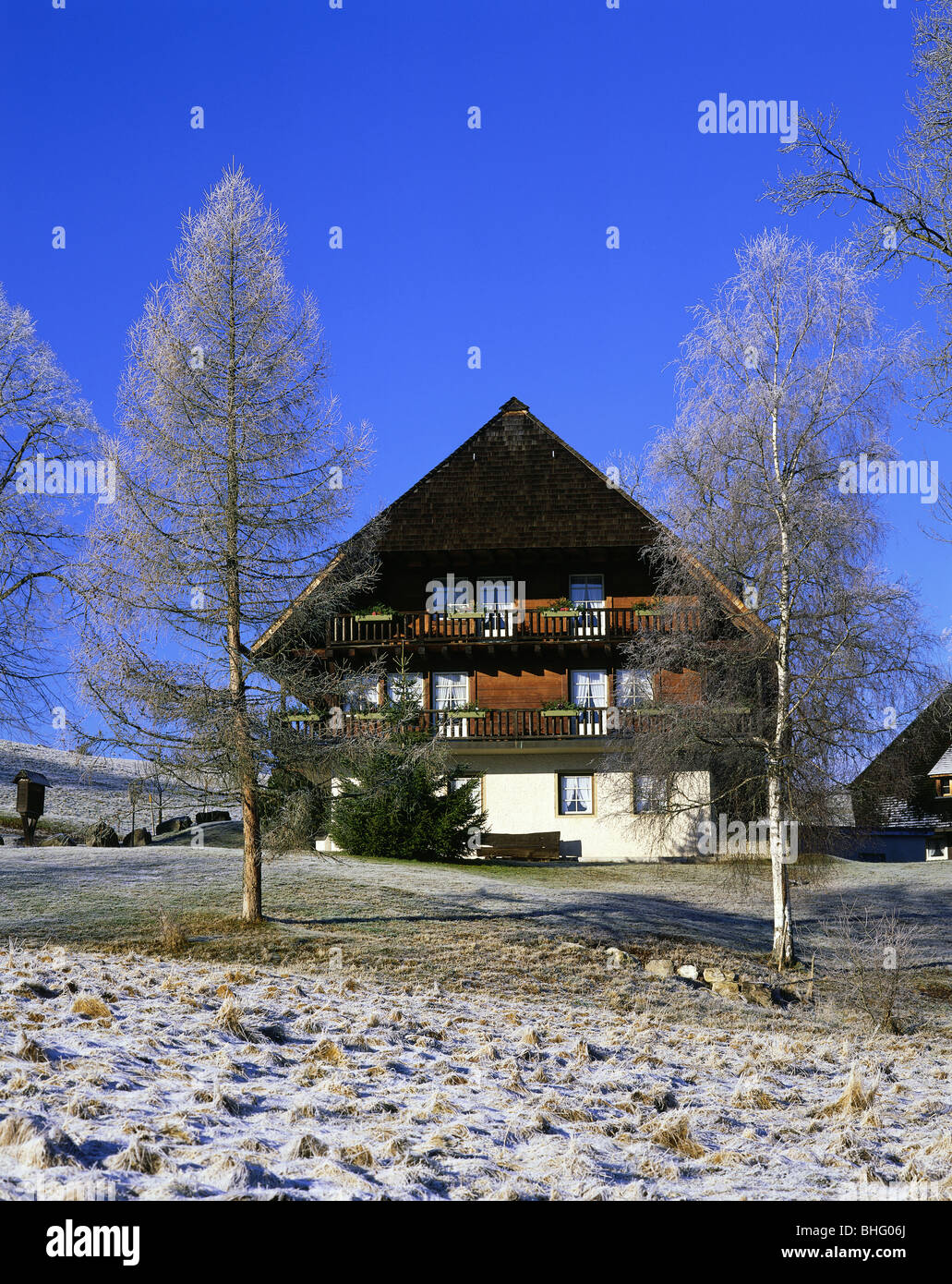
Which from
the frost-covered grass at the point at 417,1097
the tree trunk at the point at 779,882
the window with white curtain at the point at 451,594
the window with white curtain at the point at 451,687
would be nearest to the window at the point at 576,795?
the window with white curtain at the point at 451,687

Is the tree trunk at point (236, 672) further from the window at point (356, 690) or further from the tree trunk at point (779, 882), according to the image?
the tree trunk at point (779, 882)

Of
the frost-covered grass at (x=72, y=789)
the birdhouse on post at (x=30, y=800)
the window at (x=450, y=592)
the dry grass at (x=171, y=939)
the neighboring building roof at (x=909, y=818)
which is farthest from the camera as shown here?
the frost-covered grass at (x=72, y=789)

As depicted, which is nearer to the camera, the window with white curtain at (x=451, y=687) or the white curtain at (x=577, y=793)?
the white curtain at (x=577, y=793)

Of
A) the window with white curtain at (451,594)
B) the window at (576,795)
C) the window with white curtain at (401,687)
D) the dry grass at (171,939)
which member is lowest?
the dry grass at (171,939)

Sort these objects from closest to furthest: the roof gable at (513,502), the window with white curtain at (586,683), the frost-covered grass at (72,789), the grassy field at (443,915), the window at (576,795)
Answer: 1. the grassy field at (443,915)
2. the roof gable at (513,502)
3. the window at (576,795)
4. the window with white curtain at (586,683)
5. the frost-covered grass at (72,789)

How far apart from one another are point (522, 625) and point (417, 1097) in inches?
1019

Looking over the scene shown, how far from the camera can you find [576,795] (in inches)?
1372

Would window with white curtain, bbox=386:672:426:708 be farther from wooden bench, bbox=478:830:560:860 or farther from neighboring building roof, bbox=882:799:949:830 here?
neighboring building roof, bbox=882:799:949:830

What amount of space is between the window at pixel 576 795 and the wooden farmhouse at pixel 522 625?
38 mm

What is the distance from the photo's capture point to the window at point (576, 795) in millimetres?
34719

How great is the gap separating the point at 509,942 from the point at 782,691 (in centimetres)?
587

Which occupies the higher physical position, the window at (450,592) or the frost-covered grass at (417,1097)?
the window at (450,592)

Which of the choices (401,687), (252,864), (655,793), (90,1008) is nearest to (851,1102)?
(90,1008)
